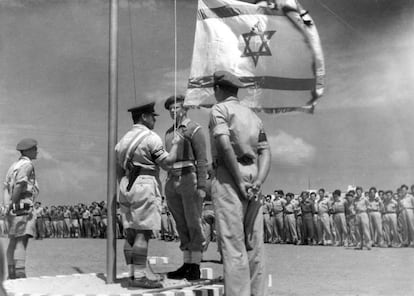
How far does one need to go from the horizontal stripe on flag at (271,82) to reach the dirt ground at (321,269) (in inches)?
87.7

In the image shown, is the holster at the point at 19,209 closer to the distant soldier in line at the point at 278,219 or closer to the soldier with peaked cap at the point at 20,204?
the soldier with peaked cap at the point at 20,204

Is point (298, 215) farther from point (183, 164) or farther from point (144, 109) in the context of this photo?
point (144, 109)

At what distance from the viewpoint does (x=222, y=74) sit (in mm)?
4387

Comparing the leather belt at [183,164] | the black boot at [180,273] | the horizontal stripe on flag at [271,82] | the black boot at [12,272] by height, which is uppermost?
the horizontal stripe on flag at [271,82]

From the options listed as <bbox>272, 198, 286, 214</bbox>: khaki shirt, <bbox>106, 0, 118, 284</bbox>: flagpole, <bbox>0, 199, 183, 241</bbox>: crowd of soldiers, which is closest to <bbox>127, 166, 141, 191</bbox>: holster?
<bbox>106, 0, 118, 284</bbox>: flagpole

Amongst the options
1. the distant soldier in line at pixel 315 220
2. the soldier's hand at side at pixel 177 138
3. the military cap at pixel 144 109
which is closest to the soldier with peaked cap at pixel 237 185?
the military cap at pixel 144 109

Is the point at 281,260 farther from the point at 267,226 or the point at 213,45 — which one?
the point at 267,226

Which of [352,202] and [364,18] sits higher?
[364,18]

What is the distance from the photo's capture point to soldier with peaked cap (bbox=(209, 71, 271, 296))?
13.4 ft

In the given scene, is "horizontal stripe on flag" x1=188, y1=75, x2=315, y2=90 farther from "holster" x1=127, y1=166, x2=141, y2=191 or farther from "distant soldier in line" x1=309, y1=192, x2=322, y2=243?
"distant soldier in line" x1=309, y1=192, x2=322, y2=243

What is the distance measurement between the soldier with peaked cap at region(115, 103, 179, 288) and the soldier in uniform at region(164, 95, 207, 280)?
0.31 metres

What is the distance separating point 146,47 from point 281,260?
15.2 ft

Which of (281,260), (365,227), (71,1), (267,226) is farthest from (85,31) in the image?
(267,226)

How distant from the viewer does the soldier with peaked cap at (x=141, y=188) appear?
478 centimetres
